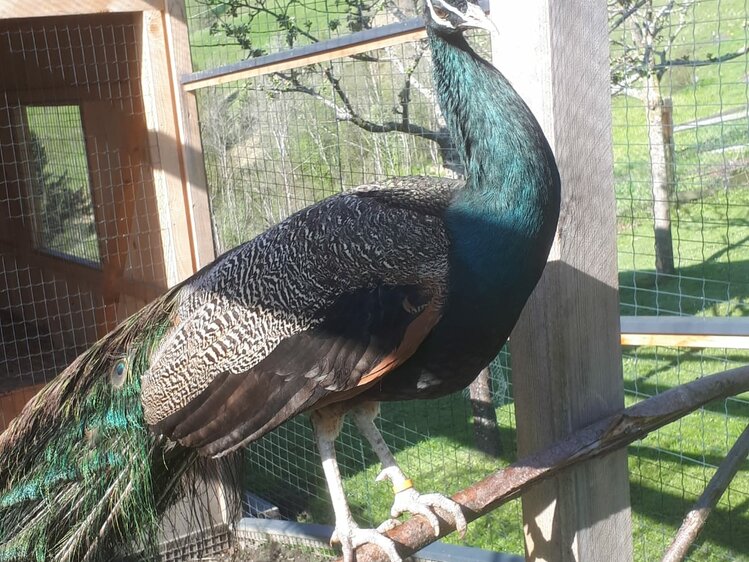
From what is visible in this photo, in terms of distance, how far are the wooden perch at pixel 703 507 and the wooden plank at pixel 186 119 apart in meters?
2.34

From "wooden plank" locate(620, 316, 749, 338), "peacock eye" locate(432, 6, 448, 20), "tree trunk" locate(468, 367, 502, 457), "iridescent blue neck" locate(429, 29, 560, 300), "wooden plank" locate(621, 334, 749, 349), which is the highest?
"peacock eye" locate(432, 6, 448, 20)

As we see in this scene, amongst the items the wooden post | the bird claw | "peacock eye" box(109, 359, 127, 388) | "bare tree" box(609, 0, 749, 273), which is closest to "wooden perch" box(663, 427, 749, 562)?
the wooden post

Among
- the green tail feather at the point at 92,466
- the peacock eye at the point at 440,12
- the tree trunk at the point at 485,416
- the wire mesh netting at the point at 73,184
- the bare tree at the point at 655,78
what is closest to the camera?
the peacock eye at the point at 440,12

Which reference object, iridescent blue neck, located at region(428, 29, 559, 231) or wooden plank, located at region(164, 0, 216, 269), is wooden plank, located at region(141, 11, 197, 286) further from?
iridescent blue neck, located at region(428, 29, 559, 231)

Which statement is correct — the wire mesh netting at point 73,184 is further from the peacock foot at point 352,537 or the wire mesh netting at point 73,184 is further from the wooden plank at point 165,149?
the peacock foot at point 352,537

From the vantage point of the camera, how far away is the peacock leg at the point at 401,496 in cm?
238

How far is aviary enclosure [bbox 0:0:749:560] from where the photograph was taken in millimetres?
2211

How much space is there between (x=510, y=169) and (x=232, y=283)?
0.86 metres

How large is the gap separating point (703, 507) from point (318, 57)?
1.90 meters

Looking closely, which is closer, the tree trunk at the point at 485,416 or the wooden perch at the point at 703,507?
the wooden perch at the point at 703,507

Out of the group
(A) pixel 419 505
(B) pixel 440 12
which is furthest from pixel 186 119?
(A) pixel 419 505

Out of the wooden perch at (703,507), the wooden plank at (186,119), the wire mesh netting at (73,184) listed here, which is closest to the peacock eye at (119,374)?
the wooden plank at (186,119)

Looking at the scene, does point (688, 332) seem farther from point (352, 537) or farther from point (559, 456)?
point (352, 537)

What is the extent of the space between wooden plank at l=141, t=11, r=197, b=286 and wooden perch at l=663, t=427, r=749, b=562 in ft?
7.94
